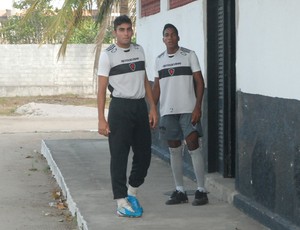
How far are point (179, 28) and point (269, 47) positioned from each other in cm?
386

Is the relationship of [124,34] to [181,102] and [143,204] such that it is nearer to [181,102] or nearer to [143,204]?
[181,102]

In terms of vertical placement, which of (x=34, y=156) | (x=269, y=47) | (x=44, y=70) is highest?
(x=269, y=47)

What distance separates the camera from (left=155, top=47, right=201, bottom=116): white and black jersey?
27.1ft

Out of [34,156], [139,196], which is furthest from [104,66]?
[34,156]

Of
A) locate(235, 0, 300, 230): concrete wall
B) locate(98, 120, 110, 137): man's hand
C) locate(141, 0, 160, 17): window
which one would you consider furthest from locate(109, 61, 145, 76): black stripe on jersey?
locate(141, 0, 160, 17): window

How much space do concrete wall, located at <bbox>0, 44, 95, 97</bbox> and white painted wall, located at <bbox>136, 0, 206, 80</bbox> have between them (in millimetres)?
16883

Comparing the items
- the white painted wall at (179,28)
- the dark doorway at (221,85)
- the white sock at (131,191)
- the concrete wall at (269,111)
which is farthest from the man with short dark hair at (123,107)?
the white painted wall at (179,28)

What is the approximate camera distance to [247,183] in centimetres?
789

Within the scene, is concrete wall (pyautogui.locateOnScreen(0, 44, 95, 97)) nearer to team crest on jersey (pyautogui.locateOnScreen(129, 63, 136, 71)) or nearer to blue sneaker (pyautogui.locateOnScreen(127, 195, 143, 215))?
blue sneaker (pyautogui.locateOnScreen(127, 195, 143, 215))

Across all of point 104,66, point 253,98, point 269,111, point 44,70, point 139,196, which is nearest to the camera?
point 269,111

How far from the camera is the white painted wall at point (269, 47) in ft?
21.9

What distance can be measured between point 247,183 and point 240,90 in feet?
2.90

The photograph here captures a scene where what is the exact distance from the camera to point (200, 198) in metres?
8.33

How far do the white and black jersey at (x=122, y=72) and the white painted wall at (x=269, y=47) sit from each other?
101cm
